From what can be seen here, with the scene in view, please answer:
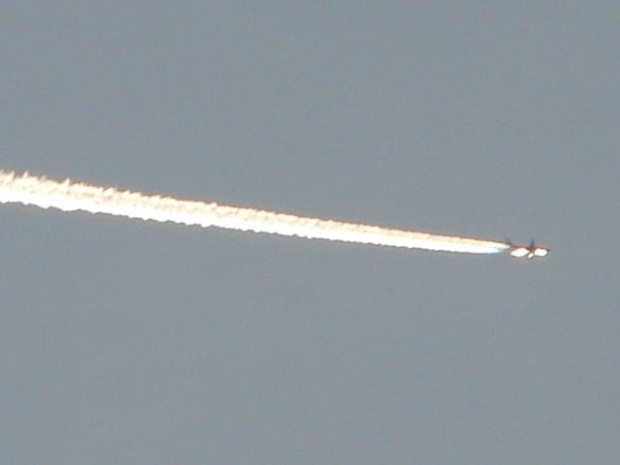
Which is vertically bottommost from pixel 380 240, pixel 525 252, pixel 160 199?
pixel 160 199

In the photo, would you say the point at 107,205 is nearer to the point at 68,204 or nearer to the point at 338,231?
the point at 68,204

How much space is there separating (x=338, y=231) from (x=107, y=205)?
15691mm

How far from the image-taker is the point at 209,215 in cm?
7094

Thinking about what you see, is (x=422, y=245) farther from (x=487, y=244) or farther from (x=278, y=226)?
(x=278, y=226)

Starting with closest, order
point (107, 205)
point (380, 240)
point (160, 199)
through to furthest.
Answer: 1. point (107, 205)
2. point (160, 199)
3. point (380, 240)

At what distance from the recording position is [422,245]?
83.0m

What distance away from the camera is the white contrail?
202 ft

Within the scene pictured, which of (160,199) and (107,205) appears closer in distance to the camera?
(107,205)

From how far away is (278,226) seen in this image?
242ft

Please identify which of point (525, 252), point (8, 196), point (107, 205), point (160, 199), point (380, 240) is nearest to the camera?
point (8, 196)

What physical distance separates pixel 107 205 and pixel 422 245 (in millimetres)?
22216

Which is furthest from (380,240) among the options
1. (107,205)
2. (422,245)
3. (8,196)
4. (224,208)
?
(8,196)

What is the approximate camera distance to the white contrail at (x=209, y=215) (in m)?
61.4

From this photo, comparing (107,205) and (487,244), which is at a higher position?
(487,244)
